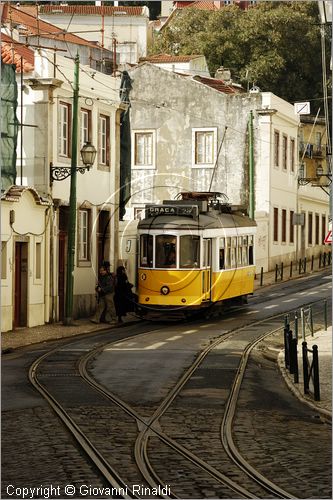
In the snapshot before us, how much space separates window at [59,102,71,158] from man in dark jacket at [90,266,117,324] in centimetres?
404

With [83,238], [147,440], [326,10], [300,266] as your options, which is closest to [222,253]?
[83,238]

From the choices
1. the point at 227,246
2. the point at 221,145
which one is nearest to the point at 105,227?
the point at 227,246

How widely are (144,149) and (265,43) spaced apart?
6835 millimetres

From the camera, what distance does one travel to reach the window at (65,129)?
36.0m

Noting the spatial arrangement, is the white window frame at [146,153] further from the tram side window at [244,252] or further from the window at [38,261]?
the window at [38,261]

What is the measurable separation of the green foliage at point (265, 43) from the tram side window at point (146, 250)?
36.8 ft

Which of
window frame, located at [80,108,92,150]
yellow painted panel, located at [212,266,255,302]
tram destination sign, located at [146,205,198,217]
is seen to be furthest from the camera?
window frame, located at [80,108,92,150]

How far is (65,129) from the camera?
3647 cm

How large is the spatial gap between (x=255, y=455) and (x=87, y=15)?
202 feet

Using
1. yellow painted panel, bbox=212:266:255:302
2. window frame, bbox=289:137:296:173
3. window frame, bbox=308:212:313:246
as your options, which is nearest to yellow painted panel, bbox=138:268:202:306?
yellow painted panel, bbox=212:266:255:302

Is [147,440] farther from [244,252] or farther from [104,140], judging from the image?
[104,140]

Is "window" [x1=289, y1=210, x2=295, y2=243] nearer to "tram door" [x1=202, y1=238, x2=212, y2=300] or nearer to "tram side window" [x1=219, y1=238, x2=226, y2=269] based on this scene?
"tram side window" [x1=219, y1=238, x2=226, y2=269]

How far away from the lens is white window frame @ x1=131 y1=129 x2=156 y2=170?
167 ft

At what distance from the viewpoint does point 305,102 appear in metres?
49.8
